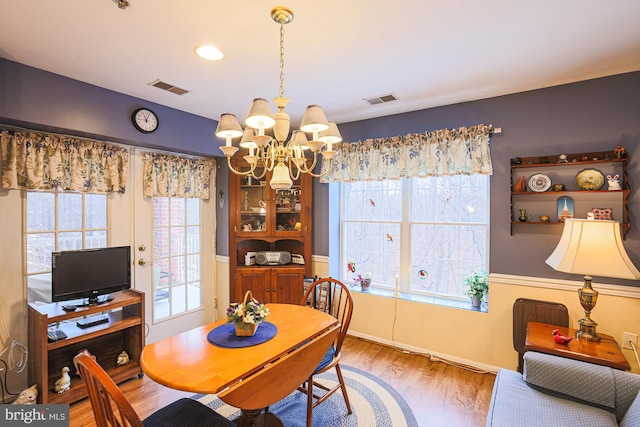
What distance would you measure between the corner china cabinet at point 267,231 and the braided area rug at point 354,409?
1.28 meters

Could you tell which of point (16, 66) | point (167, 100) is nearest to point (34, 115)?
point (16, 66)

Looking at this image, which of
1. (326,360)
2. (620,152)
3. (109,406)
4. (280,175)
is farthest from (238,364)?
(620,152)

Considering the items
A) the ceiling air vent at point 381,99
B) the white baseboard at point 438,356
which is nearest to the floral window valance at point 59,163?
the ceiling air vent at point 381,99

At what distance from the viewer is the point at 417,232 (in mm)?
3336

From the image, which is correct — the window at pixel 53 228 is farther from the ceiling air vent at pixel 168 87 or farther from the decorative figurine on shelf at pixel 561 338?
the decorative figurine on shelf at pixel 561 338

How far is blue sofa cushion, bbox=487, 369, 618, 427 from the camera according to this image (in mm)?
1551

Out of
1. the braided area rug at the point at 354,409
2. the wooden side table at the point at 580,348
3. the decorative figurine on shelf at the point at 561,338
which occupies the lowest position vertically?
the braided area rug at the point at 354,409

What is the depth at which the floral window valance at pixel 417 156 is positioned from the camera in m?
2.76

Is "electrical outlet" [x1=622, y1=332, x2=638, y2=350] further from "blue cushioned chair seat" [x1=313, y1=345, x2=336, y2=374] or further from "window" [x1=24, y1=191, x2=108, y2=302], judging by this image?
"window" [x1=24, y1=191, x2=108, y2=302]

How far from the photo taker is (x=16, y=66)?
7.05 ft

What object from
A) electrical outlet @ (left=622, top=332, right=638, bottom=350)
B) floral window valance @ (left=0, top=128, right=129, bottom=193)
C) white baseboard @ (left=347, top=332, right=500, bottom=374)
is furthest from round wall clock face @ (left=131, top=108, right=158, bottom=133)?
electrical outlet @ (left=622, top=332, right=638, bottom=350)

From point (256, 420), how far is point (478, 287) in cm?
219

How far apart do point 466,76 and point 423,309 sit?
2111mm

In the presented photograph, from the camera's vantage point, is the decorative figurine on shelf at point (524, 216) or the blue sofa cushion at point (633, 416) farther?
the decorative figurine on shelf at point (524, 216)
